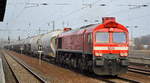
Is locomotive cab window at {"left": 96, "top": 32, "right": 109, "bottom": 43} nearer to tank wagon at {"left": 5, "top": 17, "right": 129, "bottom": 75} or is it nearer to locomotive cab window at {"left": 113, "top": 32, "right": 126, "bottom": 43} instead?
tank wagon at {"left": 5, "top": 17, "right": 129, "bottom": 75}

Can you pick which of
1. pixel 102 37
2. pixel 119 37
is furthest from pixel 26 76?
pixel 119 37

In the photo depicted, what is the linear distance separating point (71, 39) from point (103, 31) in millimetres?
5709

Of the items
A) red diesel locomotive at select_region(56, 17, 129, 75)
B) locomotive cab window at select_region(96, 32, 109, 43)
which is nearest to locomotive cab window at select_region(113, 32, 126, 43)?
red diesel locomotive at select_region(56, 17, 129, 75)

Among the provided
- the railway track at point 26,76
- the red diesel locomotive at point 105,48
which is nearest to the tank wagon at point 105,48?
the red diesel locomotive at point 105,48

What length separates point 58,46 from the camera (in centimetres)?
3005

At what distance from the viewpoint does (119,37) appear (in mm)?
18891

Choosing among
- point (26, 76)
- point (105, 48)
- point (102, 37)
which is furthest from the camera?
point (26, 76)

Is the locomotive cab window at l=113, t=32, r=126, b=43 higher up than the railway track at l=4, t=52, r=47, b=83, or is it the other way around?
the locomotive cab window at l=113, t=32, r=126, b=43

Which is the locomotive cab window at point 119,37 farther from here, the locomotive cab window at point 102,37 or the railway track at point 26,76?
the railway track at point 26,76

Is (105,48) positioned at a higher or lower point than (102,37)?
lower

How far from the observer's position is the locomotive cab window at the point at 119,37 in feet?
61.6

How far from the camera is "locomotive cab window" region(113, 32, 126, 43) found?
61.6 feet

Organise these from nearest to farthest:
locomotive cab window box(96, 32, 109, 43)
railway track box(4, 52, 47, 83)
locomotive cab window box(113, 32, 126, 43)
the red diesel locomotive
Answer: railway track box(4, 52, 47, 83) → the red diesel locomotive → locomotive cab window box(96, 32, 109, 43) → locomotive cab window box(113, 32, 126, 43)

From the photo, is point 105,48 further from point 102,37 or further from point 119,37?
point 119,37
